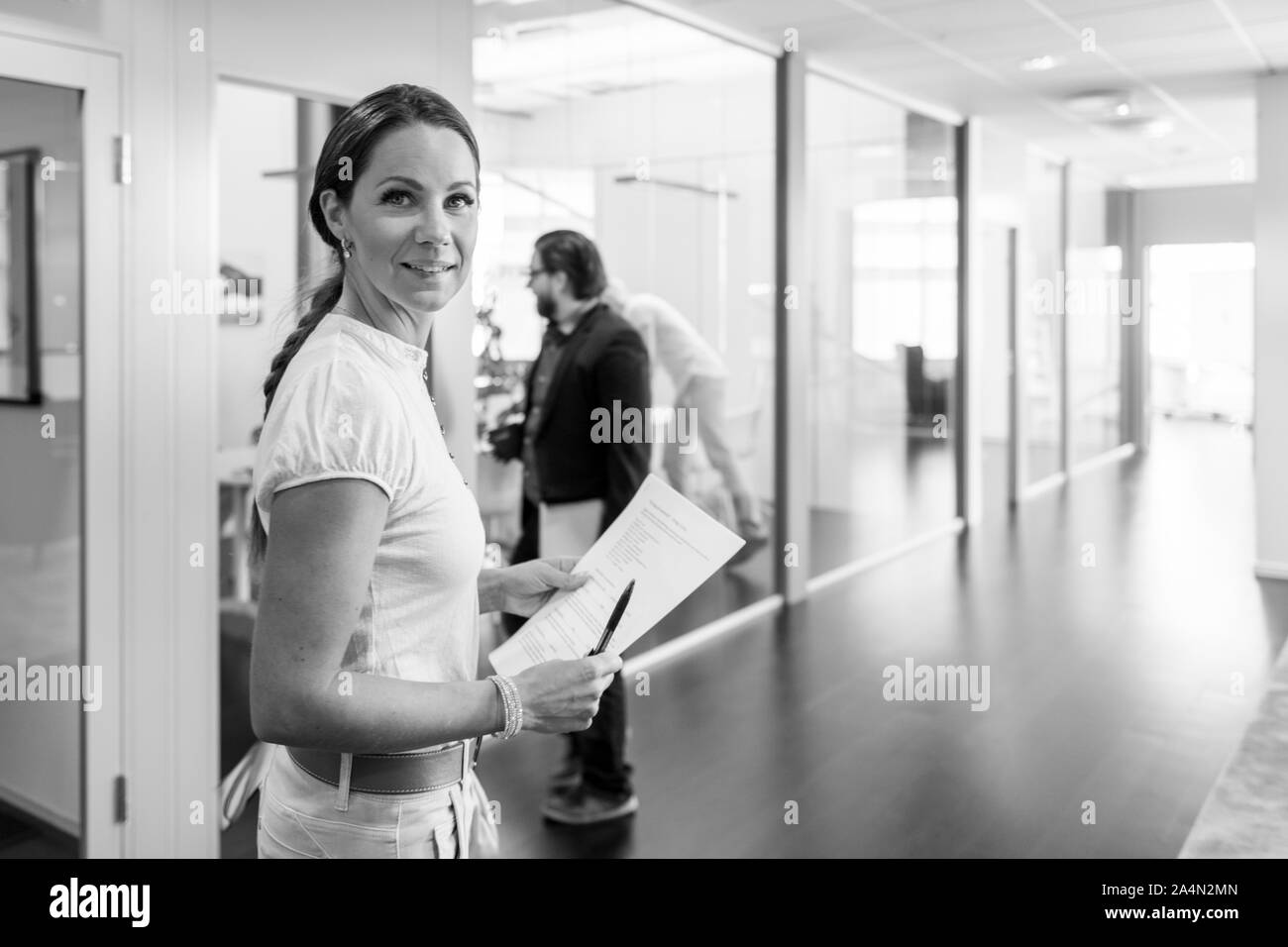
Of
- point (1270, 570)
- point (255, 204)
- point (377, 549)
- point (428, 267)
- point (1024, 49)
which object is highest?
point (1024, 49)

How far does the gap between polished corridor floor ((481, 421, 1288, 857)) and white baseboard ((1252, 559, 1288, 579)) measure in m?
0.07

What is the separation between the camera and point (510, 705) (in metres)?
1.32

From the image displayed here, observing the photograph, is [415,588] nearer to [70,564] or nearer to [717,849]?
[70,564]

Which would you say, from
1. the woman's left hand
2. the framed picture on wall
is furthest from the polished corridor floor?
the woman's left hand

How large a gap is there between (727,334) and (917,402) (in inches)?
123

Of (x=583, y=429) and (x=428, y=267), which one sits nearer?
(x=428, y=267)

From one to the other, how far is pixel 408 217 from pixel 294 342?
214 mm

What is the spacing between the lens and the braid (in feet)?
4.63

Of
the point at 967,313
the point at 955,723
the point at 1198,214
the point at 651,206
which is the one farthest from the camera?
the point at 1198,214

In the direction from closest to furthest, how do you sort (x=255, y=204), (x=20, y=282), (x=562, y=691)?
(x=562, y=691) < (x=20, y=282) < (x=255, y=204)

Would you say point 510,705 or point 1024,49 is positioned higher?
point 1024,49

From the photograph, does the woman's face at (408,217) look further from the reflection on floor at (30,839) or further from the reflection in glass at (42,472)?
the reflection on floor at (30,839)

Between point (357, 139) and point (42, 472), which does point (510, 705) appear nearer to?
point (357, 139)

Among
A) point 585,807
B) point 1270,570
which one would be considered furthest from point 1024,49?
point 585,807
